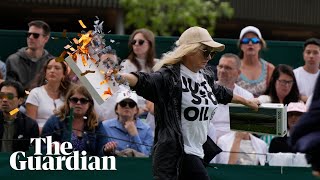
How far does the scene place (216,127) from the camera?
945cm

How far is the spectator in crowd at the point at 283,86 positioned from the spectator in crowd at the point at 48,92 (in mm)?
2274

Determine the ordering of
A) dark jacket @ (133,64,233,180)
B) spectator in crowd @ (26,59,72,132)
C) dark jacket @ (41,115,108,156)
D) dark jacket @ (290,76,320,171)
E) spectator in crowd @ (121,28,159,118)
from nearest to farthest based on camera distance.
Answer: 1. dark jacket @ (290,76,320,171)
2. dark jacket @ (133,64,233,180)
3. dark jacket @ (41,115,108,156)
4. spectator in crowd @ (26,59,72,132)
5. spectator in crowd @ (121,28,159,118)

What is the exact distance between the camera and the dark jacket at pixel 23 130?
877cm

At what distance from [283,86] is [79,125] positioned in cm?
241

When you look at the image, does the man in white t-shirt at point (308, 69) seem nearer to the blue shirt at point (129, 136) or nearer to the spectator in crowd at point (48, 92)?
the blue shirt at point (129, 136)

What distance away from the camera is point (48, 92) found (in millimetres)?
9438

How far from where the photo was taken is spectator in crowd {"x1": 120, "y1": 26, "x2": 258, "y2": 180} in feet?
22.6

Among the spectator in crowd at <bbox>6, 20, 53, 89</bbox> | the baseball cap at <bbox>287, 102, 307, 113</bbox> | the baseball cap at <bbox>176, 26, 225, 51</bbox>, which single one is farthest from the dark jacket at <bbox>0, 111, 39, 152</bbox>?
the baseball cap at <bbox>287, 102, 307, 113</bbox>

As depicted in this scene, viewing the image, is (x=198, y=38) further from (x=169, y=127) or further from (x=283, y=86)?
(x=283, y=86)

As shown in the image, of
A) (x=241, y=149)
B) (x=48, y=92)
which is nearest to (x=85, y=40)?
(x=48, y=92)

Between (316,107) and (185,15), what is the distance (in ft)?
48.9

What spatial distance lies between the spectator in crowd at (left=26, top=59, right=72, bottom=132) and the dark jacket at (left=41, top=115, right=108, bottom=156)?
0.29m

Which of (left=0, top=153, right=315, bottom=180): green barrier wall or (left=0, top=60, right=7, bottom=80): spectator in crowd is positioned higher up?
(left=0, top=60, right=7, bottom=80): spectator in crowd

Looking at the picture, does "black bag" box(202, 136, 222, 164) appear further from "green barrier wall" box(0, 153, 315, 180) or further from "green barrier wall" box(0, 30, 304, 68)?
"green barrier wall" box(0, 30, 304, 68)
